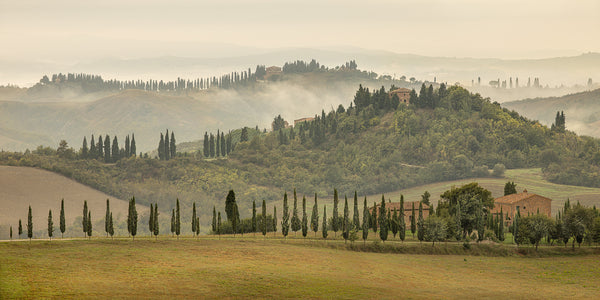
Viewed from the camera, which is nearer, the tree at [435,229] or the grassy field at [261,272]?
the grassy field at [261,272]

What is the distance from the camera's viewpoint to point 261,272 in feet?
369

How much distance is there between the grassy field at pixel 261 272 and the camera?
97062 mm

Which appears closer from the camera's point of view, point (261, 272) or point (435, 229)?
point (261, 272)

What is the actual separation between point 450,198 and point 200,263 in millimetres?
97278

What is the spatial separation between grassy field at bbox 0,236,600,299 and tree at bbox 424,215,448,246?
34.8ft

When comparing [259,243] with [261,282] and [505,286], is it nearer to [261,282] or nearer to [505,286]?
[261,282]

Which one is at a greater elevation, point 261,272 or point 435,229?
point 435,229

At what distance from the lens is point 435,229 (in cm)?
15812

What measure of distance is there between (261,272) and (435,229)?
5816cm

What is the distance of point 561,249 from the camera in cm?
15562

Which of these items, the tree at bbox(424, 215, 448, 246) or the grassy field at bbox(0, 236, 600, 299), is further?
the tree at bbox(424, 215, 448, 246)

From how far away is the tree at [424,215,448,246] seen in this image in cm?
15856

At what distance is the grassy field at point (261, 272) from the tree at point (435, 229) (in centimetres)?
1062

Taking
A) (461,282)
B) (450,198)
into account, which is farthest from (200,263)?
(450,198)
